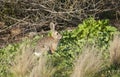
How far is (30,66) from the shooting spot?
21.6 feet

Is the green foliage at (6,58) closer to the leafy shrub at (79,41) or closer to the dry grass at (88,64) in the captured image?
the leafy shrub at (79,41)

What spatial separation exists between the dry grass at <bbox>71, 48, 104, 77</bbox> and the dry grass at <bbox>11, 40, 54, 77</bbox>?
42cm

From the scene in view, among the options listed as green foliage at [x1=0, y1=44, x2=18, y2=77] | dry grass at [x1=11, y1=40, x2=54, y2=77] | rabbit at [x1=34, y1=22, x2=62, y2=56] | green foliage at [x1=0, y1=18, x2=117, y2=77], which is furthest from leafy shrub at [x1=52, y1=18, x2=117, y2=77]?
green foliage at [x1=0, y1=44, x2=18, y2=77]

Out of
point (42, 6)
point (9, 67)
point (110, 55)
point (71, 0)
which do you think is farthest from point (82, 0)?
point (9, 67)

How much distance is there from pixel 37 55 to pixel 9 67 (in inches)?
20.3

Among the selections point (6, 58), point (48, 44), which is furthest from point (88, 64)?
point (6, 58)

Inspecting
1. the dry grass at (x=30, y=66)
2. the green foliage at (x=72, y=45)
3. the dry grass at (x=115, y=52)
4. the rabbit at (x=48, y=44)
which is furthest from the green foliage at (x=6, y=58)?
the dry grass at (x=115, y=52)

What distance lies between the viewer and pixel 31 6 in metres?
9.69

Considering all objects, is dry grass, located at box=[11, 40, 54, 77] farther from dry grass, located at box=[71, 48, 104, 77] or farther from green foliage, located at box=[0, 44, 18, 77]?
dry grass, located at box=[71, 48, 104, 77]

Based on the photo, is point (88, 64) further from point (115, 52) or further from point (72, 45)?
point (72, 45)

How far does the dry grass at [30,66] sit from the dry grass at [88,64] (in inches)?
16.6

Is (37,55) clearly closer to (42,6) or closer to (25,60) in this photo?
(25,60)

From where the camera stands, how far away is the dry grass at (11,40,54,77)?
6177mm

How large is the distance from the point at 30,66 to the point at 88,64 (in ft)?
2.87
